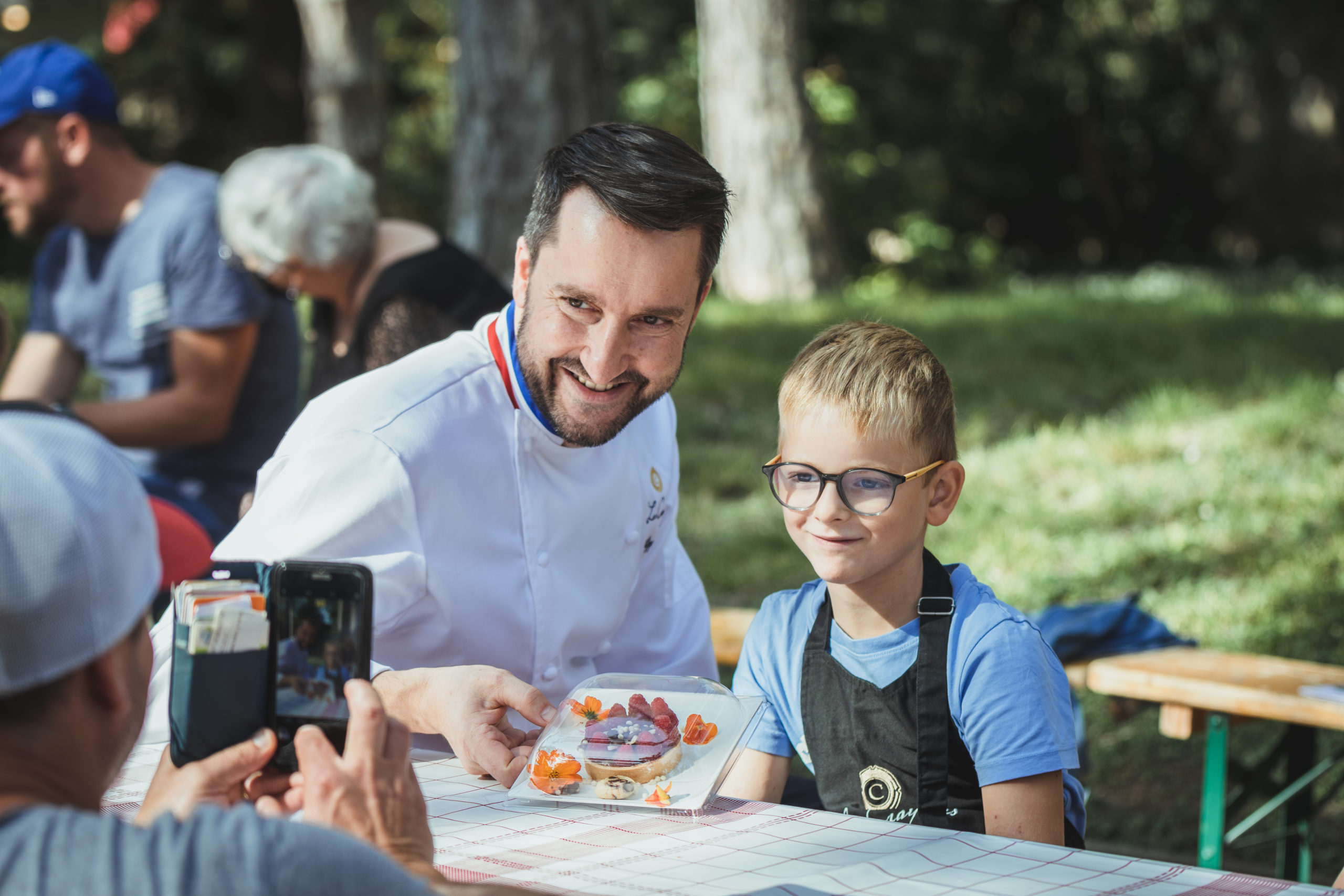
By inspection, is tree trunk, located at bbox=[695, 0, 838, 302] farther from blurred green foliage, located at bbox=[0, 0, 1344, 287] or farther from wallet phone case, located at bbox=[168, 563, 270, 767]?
wallet phone case, located at bbox=[168, 563, 270, 767]

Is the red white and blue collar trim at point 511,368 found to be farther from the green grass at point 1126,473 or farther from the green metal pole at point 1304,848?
the green grass at point 1126,473

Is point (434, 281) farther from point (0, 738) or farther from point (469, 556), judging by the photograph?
point (0, 738)

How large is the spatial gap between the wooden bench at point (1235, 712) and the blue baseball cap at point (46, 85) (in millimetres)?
2861

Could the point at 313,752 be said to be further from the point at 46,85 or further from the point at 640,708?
the point at 46,85

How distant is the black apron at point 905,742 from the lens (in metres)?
2.16

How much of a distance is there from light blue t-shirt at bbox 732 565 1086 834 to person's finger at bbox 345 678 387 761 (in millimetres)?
814

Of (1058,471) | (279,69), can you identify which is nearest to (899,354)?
(1058,471)

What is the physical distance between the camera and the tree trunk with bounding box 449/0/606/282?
668cm

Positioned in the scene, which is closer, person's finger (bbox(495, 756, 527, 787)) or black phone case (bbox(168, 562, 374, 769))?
black phone case (bbox(168, 562, 374, 769))

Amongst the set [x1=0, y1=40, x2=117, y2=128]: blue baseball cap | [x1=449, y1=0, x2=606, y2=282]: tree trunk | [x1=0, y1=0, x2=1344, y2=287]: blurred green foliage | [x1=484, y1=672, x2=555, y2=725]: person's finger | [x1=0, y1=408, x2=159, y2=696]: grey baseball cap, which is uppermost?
[x1=0, y1=0, x2=1344, y2=287]: blurred green foliage

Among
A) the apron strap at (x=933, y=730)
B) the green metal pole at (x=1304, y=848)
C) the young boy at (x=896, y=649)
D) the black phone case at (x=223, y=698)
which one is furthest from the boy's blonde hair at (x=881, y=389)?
the green metal pole at (x=1304, y=848)

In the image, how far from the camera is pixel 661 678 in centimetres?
215

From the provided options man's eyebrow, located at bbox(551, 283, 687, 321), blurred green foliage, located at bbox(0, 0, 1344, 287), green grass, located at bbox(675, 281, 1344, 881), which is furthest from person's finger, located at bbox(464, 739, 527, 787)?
blurred green foliage, located at bbox(0, 0, 1344, 287)

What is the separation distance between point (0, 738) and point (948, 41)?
16970 millimetres
